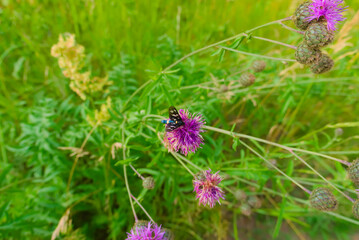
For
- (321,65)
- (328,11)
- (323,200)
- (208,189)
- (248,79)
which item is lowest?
(323,200)

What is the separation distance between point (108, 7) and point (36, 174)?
6.89 feet

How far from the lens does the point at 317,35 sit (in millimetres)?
1240

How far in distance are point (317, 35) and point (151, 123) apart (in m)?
1.16

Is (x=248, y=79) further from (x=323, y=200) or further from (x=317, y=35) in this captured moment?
(x=323, y=200)

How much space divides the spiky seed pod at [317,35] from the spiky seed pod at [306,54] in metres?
0.04

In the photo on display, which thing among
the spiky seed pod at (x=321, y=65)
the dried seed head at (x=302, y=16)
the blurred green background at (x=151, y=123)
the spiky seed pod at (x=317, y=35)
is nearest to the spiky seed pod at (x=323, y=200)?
the blurred green background at (x=151, y=123)

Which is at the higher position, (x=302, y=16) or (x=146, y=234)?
(x=302, y=16)

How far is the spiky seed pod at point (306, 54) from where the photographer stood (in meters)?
1.32

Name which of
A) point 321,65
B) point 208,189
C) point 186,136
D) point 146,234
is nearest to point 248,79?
point 321,65

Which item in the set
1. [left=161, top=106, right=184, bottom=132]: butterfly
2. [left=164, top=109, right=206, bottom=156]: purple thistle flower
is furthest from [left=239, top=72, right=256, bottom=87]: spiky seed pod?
[left=161, top=106, right=184, bottom=132]: butterfly

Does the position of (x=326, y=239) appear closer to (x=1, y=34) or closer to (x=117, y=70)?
(x=117, y=70)

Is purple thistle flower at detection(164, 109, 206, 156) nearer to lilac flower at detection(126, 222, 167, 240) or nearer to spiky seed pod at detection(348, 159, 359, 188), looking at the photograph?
lilac flower at detection(126, 222, 167, 240)

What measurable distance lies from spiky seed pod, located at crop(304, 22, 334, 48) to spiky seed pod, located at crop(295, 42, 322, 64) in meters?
0.04

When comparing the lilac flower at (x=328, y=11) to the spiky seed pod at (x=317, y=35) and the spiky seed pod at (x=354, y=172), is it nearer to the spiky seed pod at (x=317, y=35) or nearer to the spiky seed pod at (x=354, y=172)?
the spiky seed pod at (x=317, y=35)
